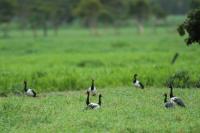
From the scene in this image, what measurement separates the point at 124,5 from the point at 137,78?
69622 millimetres

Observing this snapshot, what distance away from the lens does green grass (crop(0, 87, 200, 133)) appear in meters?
15.2

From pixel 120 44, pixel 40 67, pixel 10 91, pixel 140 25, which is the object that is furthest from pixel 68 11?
pixel 10 91

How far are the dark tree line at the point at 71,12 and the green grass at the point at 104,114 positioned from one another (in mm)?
51231

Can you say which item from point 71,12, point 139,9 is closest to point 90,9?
point 139,9

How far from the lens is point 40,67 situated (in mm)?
29922

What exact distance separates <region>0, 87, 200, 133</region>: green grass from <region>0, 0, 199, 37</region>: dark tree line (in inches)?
2017

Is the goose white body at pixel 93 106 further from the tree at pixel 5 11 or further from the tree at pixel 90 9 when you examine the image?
the tree at pixel 90 9

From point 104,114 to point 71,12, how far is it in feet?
249

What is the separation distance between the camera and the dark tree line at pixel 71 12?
75312 millimetres

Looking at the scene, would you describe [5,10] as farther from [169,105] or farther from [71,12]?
[169,105]

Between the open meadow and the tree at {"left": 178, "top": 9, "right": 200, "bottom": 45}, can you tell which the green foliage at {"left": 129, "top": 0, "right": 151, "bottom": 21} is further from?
the tree at {"left": 178, "top": 9, "right": 200, "bottom": 45}

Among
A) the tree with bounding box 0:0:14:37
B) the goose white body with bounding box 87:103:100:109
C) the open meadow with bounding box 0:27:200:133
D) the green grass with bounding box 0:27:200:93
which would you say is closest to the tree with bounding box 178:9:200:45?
the open meadow with bounding box 0:27:200:133

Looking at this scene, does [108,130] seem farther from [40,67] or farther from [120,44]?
[120,44]

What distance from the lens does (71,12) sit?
3620 inches
